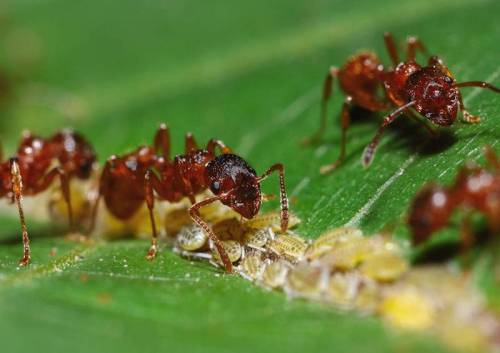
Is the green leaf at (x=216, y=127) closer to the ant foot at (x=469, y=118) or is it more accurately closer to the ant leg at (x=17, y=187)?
the ant foot at (x=469, y=118)

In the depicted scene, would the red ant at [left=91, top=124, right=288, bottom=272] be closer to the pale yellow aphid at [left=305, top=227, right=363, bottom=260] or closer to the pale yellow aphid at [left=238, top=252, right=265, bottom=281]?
the pale yellow aphid at [left=238, top=252, right=265, bottom=281]

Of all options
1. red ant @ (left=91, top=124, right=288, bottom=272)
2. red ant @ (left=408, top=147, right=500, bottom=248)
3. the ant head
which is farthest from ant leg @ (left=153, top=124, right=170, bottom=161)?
red ant @ (left=408, top=147, right=500, bottom=248)

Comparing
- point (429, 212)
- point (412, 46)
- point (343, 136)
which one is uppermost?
point (412, 46)

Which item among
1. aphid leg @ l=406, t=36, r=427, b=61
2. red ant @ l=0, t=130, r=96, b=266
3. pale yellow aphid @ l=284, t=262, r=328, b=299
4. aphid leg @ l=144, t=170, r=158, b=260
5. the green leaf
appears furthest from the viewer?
aphid leg @ l=406, t=36, r=427, b=61

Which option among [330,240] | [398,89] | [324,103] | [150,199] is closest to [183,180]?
[150,199]

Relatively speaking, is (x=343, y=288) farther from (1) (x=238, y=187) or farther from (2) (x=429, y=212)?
(1) (x=238, y=187)

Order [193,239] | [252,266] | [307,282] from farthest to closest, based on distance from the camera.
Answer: [193,239] → [252,266] → [307,282]

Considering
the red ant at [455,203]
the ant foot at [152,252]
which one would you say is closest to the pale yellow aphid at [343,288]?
the red ant at [455,203]
